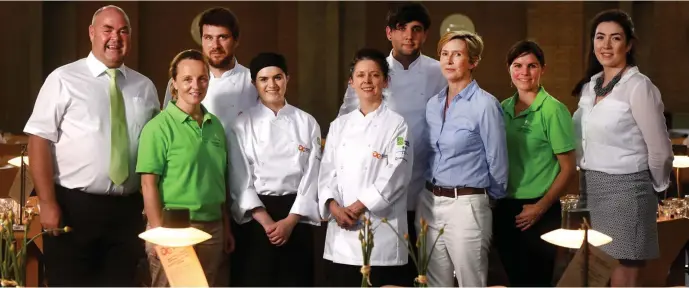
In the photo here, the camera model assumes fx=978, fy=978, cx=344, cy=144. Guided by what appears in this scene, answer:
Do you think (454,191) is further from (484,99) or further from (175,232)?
(175,232)

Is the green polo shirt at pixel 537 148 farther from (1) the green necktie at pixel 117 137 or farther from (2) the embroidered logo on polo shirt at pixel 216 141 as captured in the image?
(1) the green necktie at pixel 117 137

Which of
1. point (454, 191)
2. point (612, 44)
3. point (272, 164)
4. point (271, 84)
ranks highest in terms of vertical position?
point (612, 44)

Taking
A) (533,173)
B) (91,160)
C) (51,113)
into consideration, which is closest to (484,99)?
(533,173)

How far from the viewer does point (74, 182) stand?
13.0 ft

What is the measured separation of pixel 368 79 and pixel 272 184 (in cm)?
60

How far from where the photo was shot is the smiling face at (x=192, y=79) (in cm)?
389

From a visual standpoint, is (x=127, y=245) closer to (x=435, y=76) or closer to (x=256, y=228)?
(x=256, y=228)

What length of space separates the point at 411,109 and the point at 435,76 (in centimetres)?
20

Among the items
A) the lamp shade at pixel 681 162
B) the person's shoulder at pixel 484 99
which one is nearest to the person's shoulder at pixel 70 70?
the person's shoulder at pixel 484 99

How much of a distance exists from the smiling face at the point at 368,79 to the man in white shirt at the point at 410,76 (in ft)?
1.15

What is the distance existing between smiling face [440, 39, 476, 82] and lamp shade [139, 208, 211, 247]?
1384 mm

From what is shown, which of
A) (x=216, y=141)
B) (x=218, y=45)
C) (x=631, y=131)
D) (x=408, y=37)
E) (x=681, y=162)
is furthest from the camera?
(x=681, y=162)

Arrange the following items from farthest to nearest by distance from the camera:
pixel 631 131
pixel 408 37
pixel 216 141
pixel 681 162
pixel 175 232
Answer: pixel 681 162
pixel 408 37
pixel 631 131
pixel 216 141
pixel 175 232

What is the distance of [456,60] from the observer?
404 centimetres
